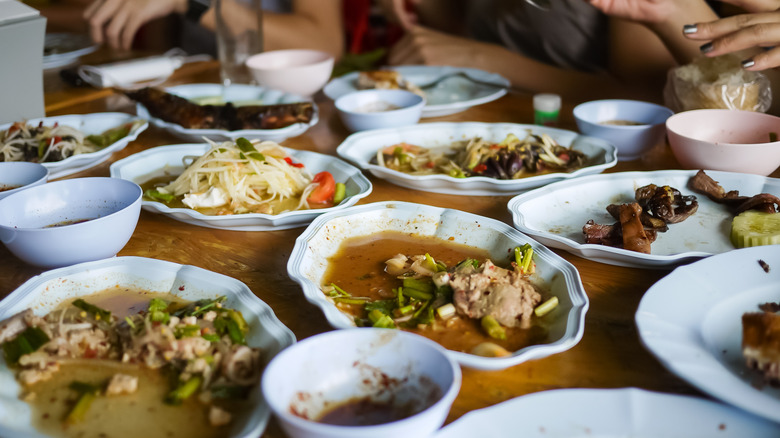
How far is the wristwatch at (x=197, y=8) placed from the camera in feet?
15.0

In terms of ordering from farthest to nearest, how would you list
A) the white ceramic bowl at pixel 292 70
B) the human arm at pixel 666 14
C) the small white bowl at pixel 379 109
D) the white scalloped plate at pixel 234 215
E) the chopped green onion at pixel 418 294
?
the white ceramic bowl at pixel 292 70 → the human arm at pixel 666 14 → the small white bowl at pixel 379 109 → the white scalloped plate at pixel 234 215 → the chopped green onion at pixel 418 294

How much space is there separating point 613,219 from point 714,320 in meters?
0.70

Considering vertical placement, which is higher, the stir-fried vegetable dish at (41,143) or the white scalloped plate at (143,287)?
the white scalloped plate at (143,287)

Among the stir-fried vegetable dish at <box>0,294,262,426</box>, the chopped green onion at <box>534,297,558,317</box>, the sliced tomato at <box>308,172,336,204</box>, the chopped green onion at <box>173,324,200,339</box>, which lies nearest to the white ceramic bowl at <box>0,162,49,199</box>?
the stir-fried vegetable dish at <box>0,294,262,426</box>

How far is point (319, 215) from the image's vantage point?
2.04 meters

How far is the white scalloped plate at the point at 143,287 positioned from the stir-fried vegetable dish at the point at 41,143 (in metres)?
1.12

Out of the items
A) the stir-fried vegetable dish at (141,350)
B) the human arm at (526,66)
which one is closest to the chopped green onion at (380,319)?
the stir-fried vegetable dish at (141,350)

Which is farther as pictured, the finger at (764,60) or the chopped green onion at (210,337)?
the finger at (764,60)

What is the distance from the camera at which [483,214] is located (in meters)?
2.21

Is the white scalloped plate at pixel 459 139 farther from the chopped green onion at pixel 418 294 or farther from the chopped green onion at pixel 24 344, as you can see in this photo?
the chopped green onion at pixel 24 344

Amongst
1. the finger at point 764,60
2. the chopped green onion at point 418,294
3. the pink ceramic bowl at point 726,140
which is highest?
the finger at point 764,60

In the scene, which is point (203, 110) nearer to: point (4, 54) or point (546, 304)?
point (4, 54)

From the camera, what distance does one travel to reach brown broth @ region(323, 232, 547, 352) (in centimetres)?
151

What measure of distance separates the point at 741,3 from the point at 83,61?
4307mm
